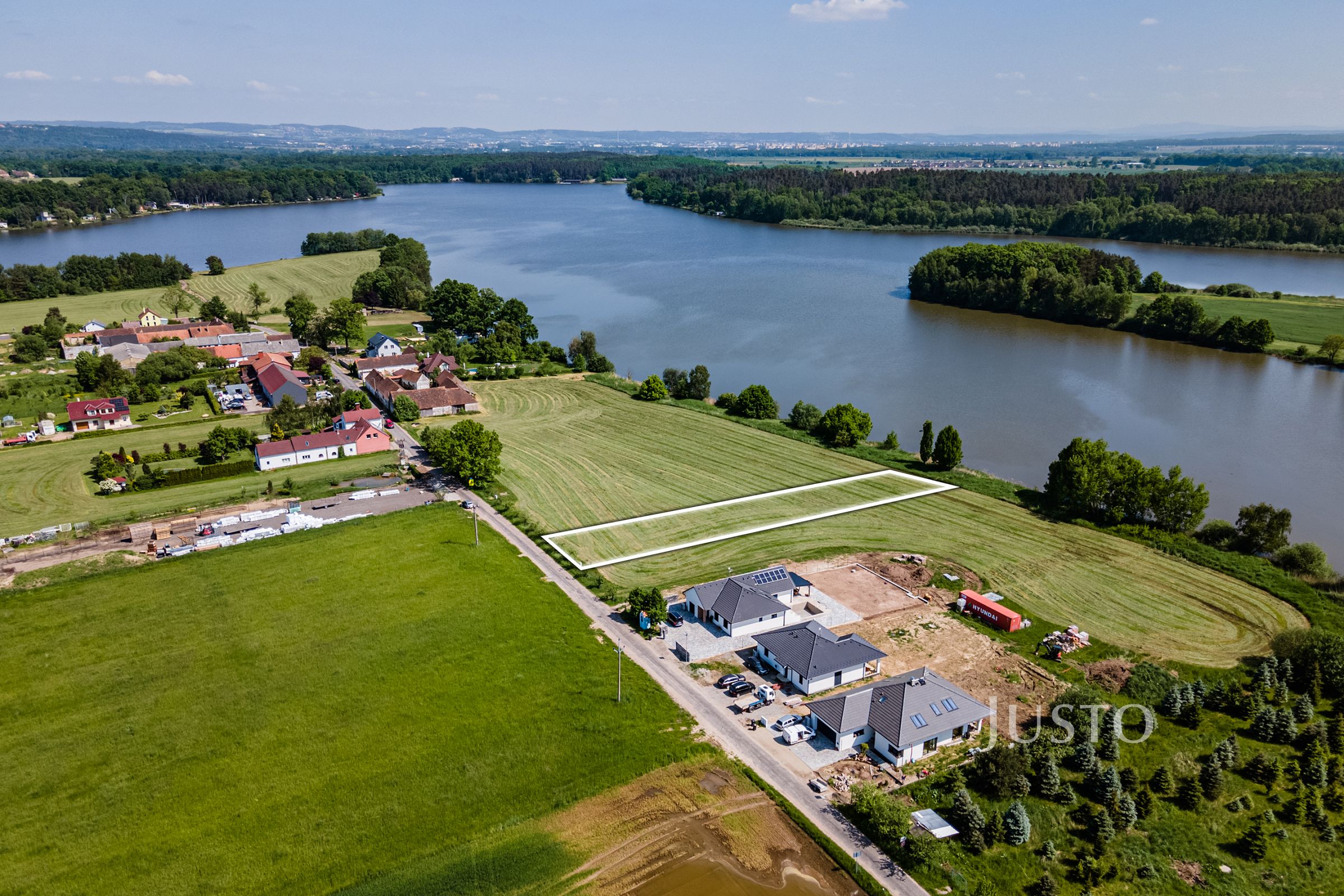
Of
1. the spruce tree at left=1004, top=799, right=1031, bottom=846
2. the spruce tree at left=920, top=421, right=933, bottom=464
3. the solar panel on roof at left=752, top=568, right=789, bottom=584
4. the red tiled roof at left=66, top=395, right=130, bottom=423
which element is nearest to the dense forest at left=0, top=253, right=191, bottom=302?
the red tiled roof at left=66, top=395, right=130, bottom=423

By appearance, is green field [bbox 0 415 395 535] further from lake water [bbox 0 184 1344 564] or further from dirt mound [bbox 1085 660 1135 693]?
dirt mound [bbox 1085 660 1135 693]

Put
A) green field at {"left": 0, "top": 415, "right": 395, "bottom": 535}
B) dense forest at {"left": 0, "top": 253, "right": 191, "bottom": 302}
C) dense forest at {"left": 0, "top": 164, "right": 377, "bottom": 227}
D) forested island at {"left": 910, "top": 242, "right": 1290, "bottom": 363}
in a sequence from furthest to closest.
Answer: dense forest at {"left": 0, "top": 164, "right": 377, "bottom": 227} → dense forest at {"left": 0, "top": 253, "right": 191, "bottom": 302} → forested island at {"left": 910, "top": 242, "right": 1290, "bottom": 363} → green field at {"left": 0, "top": 415, "right": 395, "bottom": 535}

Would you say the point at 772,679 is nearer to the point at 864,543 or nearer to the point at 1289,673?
the point at 864,543

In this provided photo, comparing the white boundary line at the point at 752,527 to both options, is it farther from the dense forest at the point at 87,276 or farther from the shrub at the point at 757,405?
the dense forest at the point at 87,276

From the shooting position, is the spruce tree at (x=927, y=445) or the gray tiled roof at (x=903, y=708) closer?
the gray tiled roof at (x=903, y=708)

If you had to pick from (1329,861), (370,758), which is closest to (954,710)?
(1329,861)

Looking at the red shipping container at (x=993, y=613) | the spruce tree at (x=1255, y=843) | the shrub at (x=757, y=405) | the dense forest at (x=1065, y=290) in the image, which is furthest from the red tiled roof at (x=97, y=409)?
the dense forest at (x=1065, y=290)
